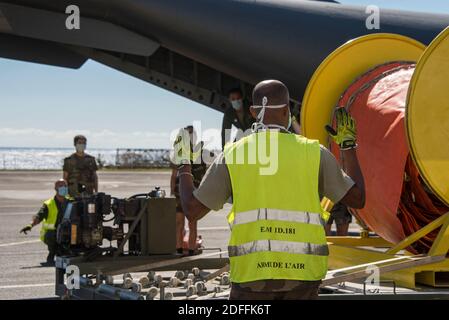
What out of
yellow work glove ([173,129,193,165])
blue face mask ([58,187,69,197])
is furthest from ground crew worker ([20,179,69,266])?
yellow work glove ([173,129,193,165])

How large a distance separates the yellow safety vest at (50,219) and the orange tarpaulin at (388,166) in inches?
205

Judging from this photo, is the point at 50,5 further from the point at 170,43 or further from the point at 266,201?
the point at 266,201

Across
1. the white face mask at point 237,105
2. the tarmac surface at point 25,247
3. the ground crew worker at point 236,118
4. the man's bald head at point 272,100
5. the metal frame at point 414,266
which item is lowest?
the tarmac surface at point 25,247

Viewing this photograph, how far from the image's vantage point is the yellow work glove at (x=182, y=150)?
11.0 feet

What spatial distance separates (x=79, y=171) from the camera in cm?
984

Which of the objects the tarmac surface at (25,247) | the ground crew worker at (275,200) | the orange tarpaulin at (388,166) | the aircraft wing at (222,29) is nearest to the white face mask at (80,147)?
the aircraft wing at (222,29)

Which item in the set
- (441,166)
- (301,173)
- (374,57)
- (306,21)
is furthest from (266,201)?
(306,21)

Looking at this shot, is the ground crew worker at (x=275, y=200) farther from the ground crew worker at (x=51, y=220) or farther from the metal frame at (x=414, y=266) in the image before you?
the ground crew worker at (x=51, y=220)

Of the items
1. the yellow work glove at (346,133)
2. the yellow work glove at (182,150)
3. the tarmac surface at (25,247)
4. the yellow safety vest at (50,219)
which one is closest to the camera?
the yellow work glove at (346,133)

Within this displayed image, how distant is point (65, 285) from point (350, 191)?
2.95 meters

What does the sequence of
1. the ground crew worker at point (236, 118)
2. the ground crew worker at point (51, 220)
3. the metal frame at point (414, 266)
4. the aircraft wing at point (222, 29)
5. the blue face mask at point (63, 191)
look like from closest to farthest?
1. the metal frame at point (414, 266)
2. the ground crew worker at point (236, 118)
3. the aircraft wing at point (222, 29)
4. the ground crew worker at point (51, 220)
5. the blue face mask at point (63, 191)

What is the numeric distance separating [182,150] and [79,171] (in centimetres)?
A: 674

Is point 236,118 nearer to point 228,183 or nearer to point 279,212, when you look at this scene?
point 228,183
